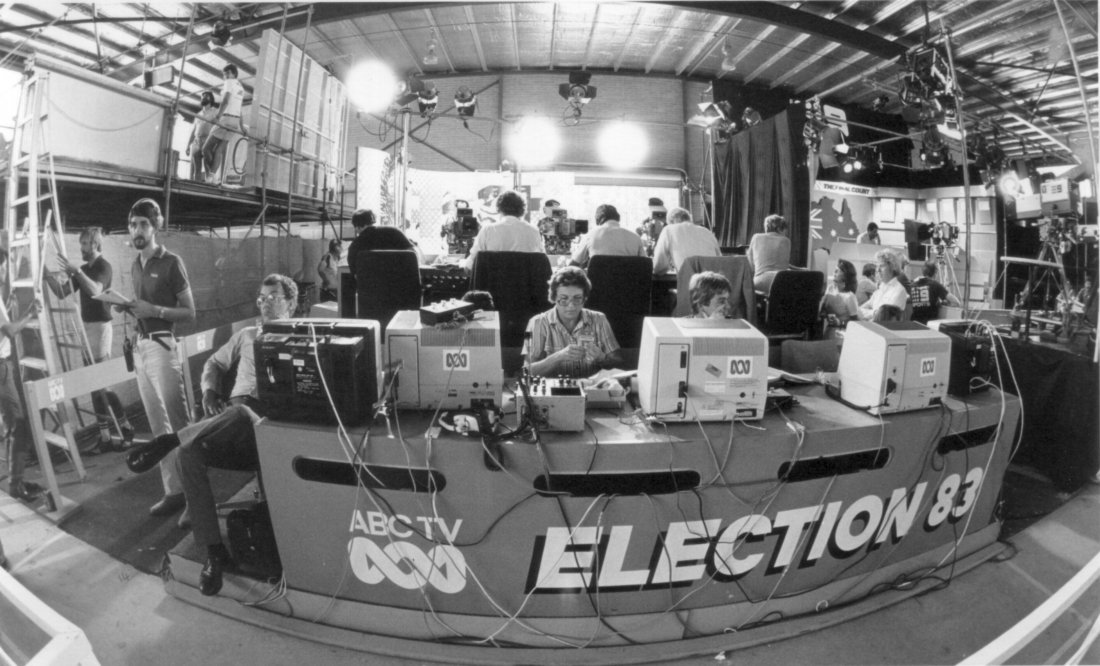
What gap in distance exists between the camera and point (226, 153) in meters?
4.54

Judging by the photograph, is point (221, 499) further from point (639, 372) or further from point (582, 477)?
point (639, 372)

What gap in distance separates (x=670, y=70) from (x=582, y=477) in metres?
8.37

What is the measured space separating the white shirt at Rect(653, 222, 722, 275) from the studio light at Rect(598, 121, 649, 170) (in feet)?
17.3

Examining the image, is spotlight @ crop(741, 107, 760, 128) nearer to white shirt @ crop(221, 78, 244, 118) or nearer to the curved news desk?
white shirt @ crop(221, 78, 244, 118)

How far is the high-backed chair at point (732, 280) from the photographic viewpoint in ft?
11.7

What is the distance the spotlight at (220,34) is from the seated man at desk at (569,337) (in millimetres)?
5106

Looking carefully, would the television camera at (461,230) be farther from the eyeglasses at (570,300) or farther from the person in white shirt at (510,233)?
the eyeglasses at (570,300)

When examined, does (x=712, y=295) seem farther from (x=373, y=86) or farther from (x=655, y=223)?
(x=373, y=86)

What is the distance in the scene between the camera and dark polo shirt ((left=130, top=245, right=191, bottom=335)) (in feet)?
8.82

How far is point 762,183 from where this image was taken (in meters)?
8.22

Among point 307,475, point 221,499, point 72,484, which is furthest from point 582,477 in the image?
point 72,484

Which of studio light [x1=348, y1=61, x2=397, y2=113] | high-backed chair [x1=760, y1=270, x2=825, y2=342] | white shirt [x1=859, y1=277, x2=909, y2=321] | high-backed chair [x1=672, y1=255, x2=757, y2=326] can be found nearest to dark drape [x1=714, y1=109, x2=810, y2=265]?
white shirt [x1=859, y1=277, x2=909, y2=321]

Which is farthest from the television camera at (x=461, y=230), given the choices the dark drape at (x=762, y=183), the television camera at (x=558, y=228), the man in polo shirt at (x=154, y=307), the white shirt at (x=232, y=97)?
the dark drape at (x=762, y=183)

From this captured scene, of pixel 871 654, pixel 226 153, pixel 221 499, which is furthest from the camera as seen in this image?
pixel 226 153
